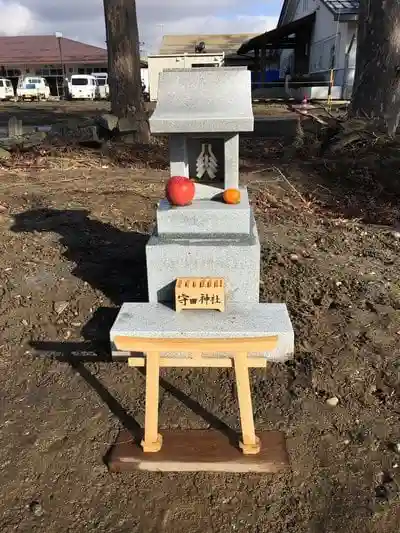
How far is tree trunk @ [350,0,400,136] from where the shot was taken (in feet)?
27.1

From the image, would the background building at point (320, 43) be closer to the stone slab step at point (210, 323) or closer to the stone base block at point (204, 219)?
the stone base block at point (204, 219)

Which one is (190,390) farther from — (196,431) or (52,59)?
(52,59)

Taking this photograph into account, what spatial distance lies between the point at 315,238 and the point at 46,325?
10.1 feet

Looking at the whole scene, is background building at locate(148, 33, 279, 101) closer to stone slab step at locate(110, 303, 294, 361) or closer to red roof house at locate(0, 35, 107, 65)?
red roof house at locate(0, 35, 107, 65)

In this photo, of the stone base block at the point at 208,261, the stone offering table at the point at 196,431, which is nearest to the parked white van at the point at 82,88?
the stone base block at the point at 208,261

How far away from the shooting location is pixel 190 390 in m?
3.02

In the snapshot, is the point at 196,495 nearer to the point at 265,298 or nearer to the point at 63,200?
the point at 265,298

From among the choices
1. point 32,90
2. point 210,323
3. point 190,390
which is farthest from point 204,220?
point 32,90

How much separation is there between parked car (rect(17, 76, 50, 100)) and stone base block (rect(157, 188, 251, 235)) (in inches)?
1344

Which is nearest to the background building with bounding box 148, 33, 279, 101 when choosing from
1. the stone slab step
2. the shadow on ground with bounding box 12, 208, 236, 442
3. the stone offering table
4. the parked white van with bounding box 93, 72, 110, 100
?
the parked white van with bounding box 93, 72, 110, 100

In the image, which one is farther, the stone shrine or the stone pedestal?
the stone pedestal

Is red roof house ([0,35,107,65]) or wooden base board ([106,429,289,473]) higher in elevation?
red roof house ([0,35,107,65])

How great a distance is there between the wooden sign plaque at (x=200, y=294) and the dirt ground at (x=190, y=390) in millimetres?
461

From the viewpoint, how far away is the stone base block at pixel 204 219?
327 centimetres
